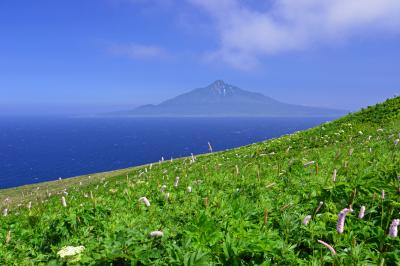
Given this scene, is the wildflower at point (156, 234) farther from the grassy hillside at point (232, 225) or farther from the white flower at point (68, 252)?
the white flower at point (68, 252)

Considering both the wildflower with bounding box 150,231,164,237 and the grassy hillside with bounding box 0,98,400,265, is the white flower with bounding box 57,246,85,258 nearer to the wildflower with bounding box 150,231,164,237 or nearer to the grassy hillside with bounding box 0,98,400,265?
the grassy hillside with bounding box 0,98,400,265

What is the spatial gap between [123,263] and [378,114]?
2911 centimetres

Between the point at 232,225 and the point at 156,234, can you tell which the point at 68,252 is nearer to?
the point at 156,234

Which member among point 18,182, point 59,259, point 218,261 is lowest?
point 18,182

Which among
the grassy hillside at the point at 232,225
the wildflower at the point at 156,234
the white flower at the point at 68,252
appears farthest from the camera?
the white flower at the point at 68,252

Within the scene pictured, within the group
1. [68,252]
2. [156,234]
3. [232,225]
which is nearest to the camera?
[156,234]

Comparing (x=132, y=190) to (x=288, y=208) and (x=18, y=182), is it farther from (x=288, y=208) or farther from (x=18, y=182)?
(x=18, y=182)

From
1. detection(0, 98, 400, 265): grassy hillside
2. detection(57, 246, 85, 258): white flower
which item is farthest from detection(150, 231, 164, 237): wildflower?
detection(57, 246, 85, 258): white flower

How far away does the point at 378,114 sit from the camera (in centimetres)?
2936

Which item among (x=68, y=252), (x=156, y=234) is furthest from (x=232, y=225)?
(x=68, y=252)

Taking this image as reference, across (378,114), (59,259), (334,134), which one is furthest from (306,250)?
(378,114)

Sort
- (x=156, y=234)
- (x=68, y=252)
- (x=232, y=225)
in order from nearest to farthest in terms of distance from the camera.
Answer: (x=156, y=234)
(x=68, y=252)
(x=232, y=225)

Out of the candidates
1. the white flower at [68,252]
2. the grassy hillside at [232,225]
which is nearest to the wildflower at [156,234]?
the grassy hillside at [232,225]

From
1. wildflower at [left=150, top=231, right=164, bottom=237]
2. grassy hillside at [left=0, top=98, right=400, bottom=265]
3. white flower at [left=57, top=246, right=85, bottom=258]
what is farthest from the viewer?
white flower at [left=57, top=246, right=85, bottom=258]
